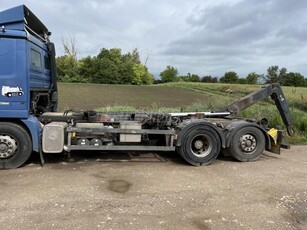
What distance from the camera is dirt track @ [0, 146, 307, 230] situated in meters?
4.26

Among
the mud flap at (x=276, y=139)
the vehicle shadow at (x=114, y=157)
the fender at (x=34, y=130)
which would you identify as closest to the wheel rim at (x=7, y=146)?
the fender at (x=34, y=130)

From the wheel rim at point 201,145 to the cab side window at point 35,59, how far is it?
12.4 feet

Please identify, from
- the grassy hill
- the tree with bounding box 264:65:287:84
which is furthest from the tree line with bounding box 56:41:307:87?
the grassy hill

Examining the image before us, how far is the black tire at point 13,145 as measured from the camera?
20.9 feet

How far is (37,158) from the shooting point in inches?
294

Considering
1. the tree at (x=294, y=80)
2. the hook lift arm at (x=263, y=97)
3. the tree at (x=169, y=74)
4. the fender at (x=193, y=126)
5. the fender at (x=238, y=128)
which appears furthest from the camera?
the tree at (x=169, y=74)

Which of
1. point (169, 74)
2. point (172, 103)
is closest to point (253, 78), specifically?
point (169, 74)

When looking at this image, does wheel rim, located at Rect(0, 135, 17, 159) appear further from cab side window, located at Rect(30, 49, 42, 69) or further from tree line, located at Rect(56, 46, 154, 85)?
tree line, located at Rect(56, 46, 154, 85)

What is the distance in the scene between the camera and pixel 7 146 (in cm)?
638

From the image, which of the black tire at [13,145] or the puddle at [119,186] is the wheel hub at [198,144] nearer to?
the puddle at [119,186]

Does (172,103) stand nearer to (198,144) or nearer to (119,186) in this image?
(198,144)

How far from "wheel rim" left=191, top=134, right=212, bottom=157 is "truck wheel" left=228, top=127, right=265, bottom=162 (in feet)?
1.82

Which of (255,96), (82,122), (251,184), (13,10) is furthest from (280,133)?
(13,10)

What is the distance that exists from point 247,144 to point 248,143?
0.03m
